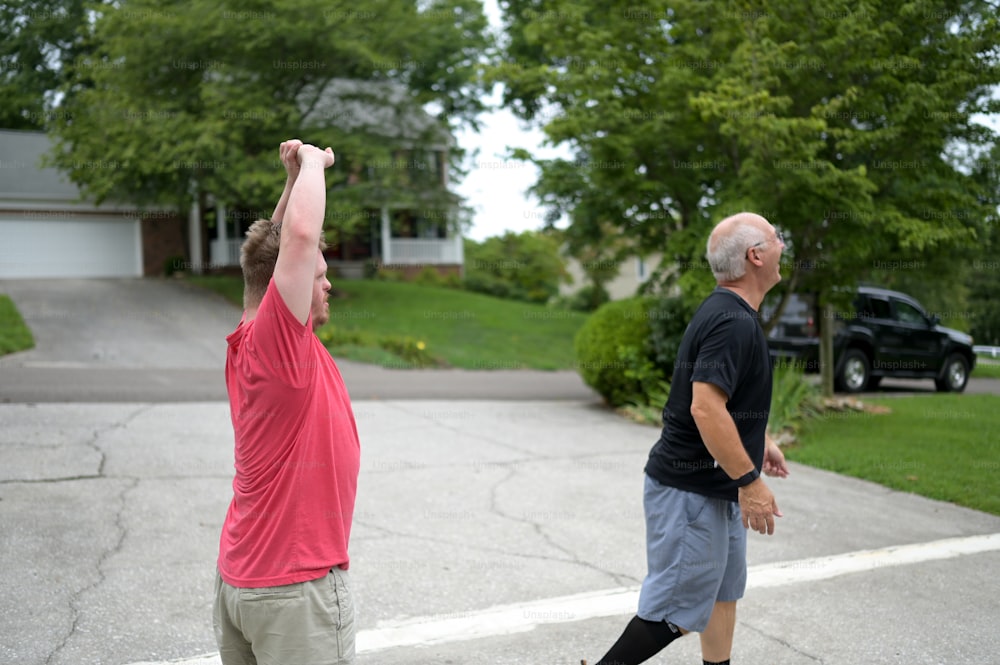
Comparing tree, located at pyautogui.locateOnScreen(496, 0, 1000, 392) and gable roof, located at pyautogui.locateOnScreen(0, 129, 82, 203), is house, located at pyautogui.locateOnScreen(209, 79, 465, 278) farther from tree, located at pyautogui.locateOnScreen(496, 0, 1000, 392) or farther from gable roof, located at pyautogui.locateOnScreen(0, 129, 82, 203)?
tree, located at pyautogui.locateOnScreen(496, 0, 1000, 392)

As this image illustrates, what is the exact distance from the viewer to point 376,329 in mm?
22594

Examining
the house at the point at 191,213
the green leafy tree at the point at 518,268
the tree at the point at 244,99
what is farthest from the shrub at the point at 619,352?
the green leafy tree at the point at 518,268

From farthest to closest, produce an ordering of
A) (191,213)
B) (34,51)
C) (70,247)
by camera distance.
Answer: (34,51) < (191,213) < (70,247)

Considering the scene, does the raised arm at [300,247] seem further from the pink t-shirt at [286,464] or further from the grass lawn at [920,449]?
the grass lawn at [920,449]

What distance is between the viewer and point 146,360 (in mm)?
16953

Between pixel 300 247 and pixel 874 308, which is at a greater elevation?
pixel 300 247

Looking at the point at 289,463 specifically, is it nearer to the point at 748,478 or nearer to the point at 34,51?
the point at 748,478

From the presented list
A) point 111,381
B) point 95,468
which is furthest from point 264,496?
point 111,381

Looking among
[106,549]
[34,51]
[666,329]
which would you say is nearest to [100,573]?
[106,549]

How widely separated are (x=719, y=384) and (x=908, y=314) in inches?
580

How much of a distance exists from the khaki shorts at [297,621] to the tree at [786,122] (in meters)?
8.06

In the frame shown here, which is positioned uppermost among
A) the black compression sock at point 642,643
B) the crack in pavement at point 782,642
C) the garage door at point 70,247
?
the garage door at point 70,247

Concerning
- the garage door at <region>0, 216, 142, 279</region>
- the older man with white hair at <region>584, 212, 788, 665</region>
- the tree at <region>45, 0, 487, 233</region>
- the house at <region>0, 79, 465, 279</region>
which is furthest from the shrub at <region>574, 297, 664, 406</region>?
the garage door at <region>0, 216, 142, 279</region>

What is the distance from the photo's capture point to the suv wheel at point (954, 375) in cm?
1636
